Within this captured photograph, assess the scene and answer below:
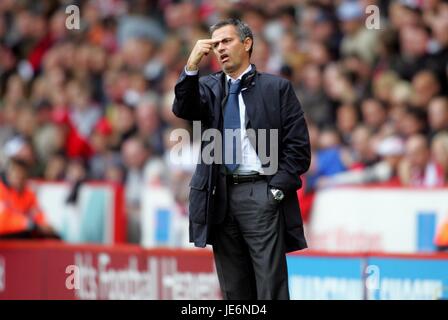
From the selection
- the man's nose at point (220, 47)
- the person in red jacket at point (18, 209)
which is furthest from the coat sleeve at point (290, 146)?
the person in red jacket at point (18, 209)

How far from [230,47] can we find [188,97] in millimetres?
483

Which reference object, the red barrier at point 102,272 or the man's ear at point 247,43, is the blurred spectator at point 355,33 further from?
the man's ear at point 247,43

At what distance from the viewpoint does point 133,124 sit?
15727 mm

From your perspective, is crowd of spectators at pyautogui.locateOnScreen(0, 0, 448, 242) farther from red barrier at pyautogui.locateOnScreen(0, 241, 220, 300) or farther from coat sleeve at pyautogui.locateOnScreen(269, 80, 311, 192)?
coat sleeve at pyautogui.locateOnScreen(269, 80, 311, 192)

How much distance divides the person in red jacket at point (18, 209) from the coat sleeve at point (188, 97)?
5463 mm

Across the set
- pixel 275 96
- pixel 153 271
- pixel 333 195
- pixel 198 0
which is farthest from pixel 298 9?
pixel 275 96

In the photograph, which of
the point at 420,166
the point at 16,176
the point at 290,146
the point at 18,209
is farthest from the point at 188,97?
the point at 16,176

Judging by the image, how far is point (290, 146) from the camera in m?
7.61

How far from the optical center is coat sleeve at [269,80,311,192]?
24.7ft

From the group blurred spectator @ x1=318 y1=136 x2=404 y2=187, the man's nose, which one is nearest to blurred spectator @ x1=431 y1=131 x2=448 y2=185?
blurred spectator @ x1=318 y1=136 x2=404 y2=187

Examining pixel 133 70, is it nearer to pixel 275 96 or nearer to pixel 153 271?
pixel 153 271

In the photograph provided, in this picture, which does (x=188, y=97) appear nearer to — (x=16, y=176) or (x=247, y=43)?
(x=247, y=43)

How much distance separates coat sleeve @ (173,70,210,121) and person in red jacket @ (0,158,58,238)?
215 inches

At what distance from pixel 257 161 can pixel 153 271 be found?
382cm
